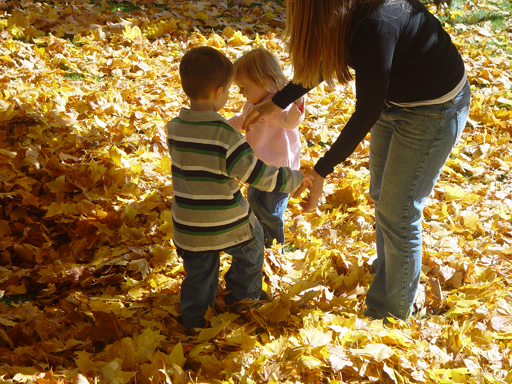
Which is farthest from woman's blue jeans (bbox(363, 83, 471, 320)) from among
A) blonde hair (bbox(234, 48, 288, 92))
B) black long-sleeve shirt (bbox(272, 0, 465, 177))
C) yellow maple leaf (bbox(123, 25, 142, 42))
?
yellow maple leaf (bbox(123, 25, 142, 42))

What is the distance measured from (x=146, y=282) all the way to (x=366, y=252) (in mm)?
1436

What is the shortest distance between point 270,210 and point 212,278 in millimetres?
764

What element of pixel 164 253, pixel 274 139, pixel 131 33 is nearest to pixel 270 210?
pixel 274 139

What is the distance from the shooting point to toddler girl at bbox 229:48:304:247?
2.66 metres

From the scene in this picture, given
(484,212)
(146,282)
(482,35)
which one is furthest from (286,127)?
(482,35)

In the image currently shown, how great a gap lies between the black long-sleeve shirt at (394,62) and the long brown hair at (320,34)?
0.04 m

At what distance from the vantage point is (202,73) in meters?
1.99

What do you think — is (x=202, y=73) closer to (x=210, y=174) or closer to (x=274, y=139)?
(x=210, y=174)

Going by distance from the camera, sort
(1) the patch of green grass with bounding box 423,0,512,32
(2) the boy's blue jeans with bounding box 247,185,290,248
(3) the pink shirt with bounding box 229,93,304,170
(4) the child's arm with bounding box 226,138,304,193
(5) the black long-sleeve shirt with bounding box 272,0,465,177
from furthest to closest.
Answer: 1. (1) the patch of green grass with bounding box 423,0,512,32
2. (2) the boy's blue jeans with bounding box 247,185,290,248
3. (3) the pink shirt with bounding box 229,93,304,170
4. (4) the child's arm with bounding box 226,138,304,193
5. (5) the black long-sleeve shirt with bounding box 272,0,465,177

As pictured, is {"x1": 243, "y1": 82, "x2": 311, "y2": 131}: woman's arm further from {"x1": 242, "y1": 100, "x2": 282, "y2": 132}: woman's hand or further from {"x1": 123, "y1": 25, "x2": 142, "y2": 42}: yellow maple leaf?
{"x1": 123, "y1": 25, "x2": 142, "y2": 42}: yellow maple leaf

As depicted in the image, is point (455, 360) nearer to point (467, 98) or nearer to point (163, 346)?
point (467, 98)

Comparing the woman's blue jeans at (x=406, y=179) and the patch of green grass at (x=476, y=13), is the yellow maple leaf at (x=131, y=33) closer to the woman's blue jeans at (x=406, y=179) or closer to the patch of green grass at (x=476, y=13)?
the woman's blue jeans at (x=406, y=179)

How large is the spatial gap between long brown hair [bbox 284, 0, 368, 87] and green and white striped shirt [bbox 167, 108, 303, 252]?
0.43 m

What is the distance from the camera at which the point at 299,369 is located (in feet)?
6.51
